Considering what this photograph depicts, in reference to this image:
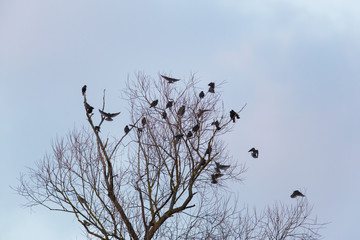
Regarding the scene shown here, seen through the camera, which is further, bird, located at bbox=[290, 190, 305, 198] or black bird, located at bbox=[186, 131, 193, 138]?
bird, located at bbox=[290, 190, 305, 198]

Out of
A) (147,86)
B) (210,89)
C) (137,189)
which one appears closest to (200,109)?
(210,89)

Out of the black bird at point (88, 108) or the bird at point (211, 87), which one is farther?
the bird at point (211, 87)

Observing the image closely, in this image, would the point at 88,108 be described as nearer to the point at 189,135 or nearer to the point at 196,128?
the point at 189,135

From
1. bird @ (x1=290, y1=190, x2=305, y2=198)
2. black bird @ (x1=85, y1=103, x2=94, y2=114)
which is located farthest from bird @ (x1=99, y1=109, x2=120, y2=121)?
bird @ (x1=290, y1=190, x2=305, y2=198)

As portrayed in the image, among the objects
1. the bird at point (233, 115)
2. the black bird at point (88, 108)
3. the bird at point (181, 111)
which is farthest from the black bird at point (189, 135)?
the black bird at point (88, 108)

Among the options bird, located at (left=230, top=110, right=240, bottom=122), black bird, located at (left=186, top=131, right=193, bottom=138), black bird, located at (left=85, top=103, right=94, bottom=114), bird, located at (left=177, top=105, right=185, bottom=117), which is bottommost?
black bird, located at (left=186, top=131, right=193, bottom=138)

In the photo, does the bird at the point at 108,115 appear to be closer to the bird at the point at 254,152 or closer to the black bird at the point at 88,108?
the black bird at the point at 88,108

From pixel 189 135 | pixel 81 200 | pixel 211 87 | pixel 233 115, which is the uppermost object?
pixel 211 87

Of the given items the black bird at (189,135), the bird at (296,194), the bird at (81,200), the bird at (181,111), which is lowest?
the bird at (81,200)

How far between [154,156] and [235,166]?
5.47ft

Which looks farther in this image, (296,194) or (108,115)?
(296,194)

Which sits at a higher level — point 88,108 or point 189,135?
point 88,108

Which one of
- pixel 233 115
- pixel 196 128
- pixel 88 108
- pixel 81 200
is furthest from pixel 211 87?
pixel 81 200

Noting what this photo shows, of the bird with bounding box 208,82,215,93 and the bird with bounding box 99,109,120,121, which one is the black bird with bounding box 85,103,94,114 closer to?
the bird with bounding box 99,109,120,121
